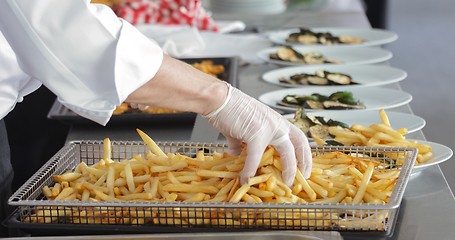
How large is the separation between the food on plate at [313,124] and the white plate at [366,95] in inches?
9.9

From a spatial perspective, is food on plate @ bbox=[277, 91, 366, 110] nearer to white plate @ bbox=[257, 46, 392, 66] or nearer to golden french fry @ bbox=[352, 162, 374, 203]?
white plate @ bbox=[257, 46, 392, 66]

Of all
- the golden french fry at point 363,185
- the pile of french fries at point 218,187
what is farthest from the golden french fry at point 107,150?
the golden french fry at point 363,185

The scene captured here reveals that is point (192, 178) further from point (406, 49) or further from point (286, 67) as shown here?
point (406, 49)

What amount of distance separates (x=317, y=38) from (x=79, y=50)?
1982 millimetres

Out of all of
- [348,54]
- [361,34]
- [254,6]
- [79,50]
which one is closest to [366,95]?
[348,54]

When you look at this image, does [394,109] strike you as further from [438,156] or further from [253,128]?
[253,128]

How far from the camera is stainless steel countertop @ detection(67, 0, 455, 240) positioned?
1611 mm

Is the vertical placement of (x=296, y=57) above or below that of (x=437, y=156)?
below

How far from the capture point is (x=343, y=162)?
173 cm

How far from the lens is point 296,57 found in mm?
3100

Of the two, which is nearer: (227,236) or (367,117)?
(227,236)

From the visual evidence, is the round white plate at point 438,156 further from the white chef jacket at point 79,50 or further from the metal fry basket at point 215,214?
the white chef jacket at point 79,50

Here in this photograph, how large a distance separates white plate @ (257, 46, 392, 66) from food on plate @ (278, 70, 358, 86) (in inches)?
9.3

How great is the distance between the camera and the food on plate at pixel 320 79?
275 cm
